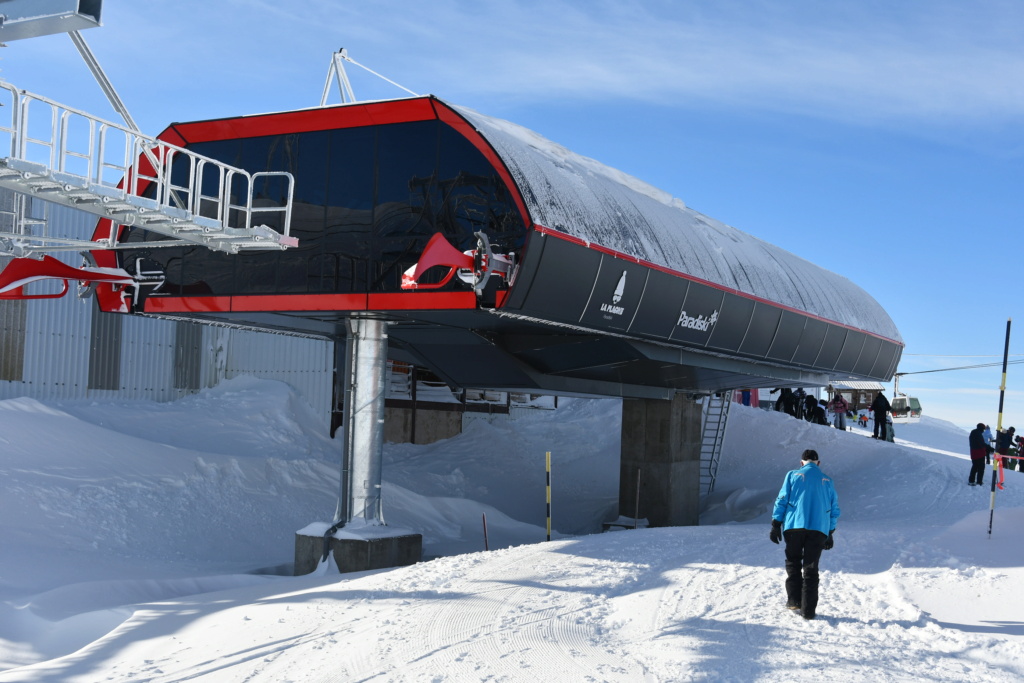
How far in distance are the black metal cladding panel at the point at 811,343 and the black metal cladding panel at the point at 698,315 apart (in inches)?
215

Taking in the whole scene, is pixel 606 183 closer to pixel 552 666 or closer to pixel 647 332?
pixel 647 332

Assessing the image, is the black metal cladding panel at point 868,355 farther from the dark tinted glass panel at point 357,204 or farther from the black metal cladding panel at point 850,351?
the dark tinted glass panel at point 357,204

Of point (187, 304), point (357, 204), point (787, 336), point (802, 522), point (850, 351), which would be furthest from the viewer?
point (850, 351)

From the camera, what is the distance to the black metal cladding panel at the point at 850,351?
27.7 m

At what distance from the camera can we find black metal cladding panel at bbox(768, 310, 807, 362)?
23.2 meters

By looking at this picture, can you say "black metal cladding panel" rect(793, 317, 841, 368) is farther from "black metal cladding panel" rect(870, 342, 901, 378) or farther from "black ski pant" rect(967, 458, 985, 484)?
"black metal cladding panel" rect(870, 342, 901, 378)

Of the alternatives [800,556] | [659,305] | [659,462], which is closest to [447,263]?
[659,305]

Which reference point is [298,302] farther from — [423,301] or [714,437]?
[714,437]

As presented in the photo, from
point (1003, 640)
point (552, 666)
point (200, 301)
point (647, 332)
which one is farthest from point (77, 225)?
point (1003, 640)

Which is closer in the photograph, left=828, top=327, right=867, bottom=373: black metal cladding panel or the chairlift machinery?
left=828, top=327, right=867, bottom=373: black metal cladding panel

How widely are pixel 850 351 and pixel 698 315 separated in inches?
429

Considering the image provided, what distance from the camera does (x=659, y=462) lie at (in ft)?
82.4

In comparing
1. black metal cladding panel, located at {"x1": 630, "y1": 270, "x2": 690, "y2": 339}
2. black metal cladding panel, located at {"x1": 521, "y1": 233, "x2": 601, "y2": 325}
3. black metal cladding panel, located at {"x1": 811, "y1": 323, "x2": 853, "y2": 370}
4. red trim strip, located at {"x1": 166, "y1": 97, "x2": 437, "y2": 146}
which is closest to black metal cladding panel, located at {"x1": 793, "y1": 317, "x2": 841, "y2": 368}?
black metal cladding panel, located at {"x1": 811, "y1": 323, "x2": 853, "y2": 370}

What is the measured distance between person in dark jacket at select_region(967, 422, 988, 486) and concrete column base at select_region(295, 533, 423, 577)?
14.3 meters
